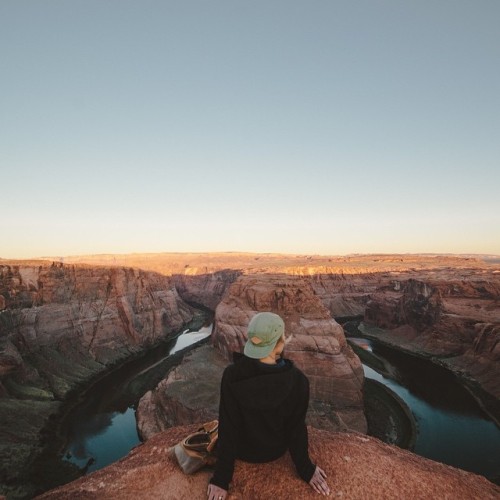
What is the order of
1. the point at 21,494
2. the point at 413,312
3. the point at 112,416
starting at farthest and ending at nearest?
1. the point at 413,312
2. the point at 112,416
3. the point at 21,494

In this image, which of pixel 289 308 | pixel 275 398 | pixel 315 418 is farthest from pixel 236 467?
pixel 289 308

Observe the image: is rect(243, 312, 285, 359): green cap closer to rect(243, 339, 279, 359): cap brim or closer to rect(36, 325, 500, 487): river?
rect(243, 339, 279, 359): cap brim

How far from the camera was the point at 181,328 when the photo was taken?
69.8m

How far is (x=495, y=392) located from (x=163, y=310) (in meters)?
54.6

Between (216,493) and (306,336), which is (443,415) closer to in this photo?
(306,336)

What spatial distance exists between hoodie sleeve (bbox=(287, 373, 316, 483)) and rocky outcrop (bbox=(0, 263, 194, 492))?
25737mm

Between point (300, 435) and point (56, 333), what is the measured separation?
152ft

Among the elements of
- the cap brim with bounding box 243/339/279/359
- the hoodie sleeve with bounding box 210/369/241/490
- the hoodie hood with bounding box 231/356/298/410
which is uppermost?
the cap brim with bounding box 243/339/279/359

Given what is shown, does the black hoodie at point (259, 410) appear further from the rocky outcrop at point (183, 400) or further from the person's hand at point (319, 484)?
the rocky outcrop at point (183, 400)

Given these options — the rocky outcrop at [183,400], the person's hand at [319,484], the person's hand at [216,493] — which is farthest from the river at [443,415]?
the person's hand at [216,493]

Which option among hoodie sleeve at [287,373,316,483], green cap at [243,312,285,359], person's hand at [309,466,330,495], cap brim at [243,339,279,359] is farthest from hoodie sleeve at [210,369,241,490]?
person's hand at [309,466,330,495]

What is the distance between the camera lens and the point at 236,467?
16.2 ft

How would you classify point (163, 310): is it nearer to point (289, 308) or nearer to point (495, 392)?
point (289, 308)

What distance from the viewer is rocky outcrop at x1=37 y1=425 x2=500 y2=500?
4.70 metres
